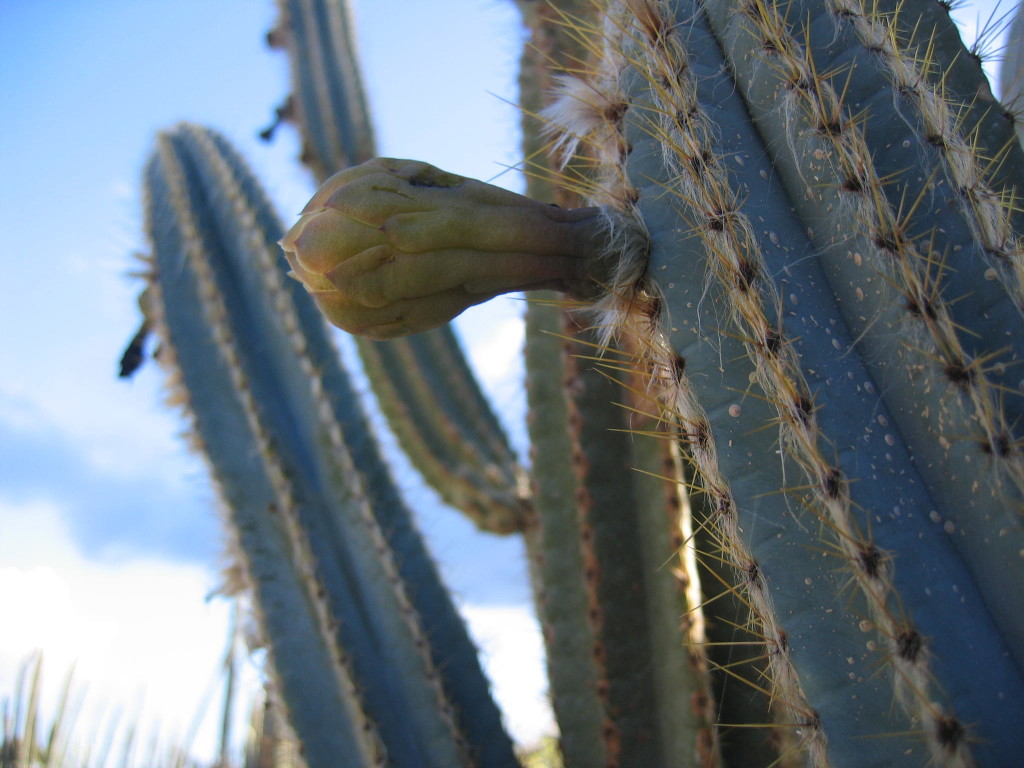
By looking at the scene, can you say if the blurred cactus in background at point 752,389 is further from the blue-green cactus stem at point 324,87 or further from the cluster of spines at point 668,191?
the blue-green cactus stem at point 324,87

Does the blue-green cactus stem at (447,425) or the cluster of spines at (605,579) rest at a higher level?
the blue-green cactus stem at (447,425)

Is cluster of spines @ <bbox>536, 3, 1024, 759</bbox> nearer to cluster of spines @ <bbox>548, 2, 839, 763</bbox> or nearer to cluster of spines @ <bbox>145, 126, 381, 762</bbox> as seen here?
cluster of spines @ <bbox>548, 2, 839, 763</bbox>

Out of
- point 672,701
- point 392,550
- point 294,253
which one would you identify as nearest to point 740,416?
point 294,253

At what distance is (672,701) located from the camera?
1.62 m

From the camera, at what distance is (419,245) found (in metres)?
0.97

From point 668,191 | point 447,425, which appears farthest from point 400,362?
point 668,191

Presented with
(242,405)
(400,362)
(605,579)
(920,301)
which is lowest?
(605,579)

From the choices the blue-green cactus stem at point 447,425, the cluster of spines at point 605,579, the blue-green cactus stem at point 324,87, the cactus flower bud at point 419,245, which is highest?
the blue-green cactus stem at point 324,87

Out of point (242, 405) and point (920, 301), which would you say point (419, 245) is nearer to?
point (920, 301)

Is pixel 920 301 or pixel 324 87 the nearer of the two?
pixel 920 301

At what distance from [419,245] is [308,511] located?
953 mm

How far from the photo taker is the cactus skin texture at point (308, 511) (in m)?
1.60

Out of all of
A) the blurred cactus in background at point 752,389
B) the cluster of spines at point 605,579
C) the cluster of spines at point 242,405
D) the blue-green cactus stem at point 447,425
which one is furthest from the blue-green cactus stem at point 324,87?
the blurred cactus in background at point 752,389

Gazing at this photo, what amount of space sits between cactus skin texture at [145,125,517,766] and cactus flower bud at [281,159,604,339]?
2.72 feet
